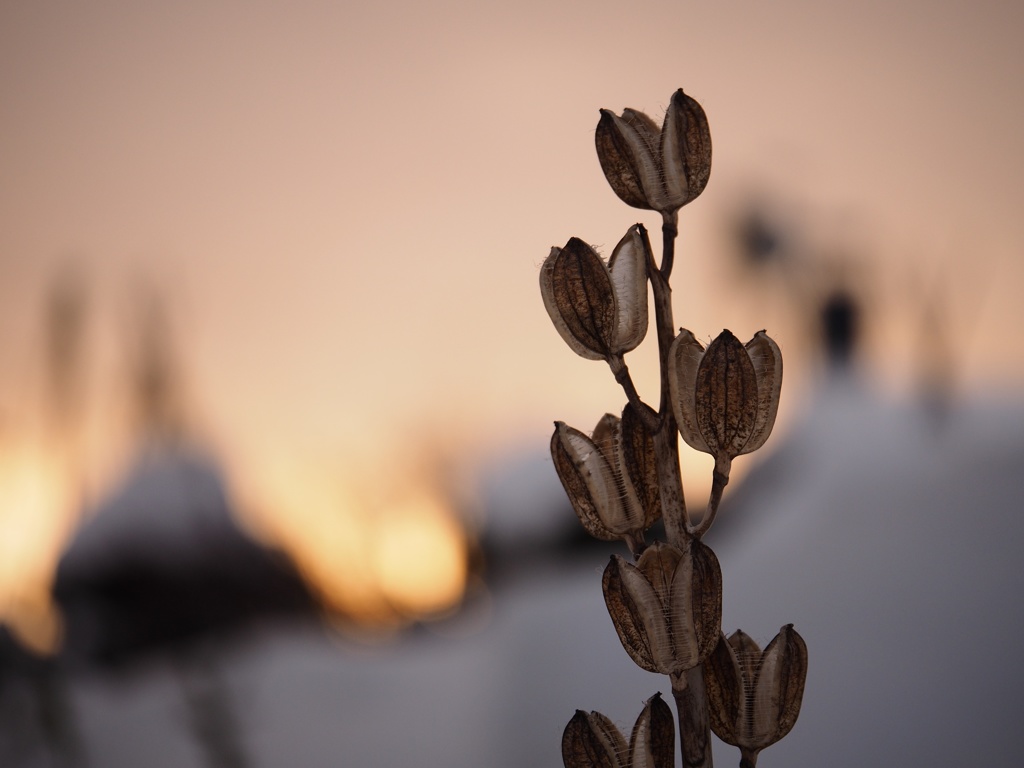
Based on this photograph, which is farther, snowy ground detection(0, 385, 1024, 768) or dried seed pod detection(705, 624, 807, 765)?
snowy ground detection(0, 385, 1024, 768)

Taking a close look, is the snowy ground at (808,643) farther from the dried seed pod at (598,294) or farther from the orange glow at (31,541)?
the dried seed pod at (598,294)

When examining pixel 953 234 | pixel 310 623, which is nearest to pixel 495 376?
pixel 310 623

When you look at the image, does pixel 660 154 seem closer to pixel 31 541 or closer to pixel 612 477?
pixel 612 477

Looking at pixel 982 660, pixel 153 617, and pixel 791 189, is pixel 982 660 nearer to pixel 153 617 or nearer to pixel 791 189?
pixel 791 189

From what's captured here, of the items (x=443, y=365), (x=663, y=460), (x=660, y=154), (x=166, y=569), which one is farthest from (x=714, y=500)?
(x=166, y=569)

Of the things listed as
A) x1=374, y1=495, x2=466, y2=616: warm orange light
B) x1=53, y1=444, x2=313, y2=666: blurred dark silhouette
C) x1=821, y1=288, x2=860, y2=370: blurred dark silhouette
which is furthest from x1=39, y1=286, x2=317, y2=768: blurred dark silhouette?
x1=821, y1=288, x2=860, y2=370: blurred dark silhouette

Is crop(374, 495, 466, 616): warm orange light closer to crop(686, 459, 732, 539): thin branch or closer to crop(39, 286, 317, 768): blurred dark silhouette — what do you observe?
crop(39, 286, 317, 768): blurred dark silhouette
